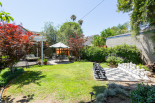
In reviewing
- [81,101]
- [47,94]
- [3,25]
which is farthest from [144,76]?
[3,25]

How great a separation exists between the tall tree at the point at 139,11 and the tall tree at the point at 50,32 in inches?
479

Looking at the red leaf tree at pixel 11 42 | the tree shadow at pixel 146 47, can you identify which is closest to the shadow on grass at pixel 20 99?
the red leaf tree at pixel 11 42

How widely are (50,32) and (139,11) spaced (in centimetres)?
1409

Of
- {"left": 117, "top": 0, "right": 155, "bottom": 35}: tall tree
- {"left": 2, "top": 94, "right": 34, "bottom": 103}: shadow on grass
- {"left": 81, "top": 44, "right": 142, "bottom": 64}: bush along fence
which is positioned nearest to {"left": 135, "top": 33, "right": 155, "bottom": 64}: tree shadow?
{"left": 81, "top": 44, "right": 142, "bottom": 64}: bush along fence

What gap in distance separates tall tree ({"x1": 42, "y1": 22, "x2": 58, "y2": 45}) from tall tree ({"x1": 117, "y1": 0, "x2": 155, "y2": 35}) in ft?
39.9

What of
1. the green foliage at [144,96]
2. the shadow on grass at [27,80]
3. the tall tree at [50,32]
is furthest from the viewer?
the tall tree at [50,32]

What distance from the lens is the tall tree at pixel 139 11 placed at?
5.66 m

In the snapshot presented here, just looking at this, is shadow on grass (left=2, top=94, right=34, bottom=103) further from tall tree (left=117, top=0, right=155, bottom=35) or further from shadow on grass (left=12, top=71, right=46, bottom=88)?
tall tree (left=117, top=0, right=155, bottom=35)

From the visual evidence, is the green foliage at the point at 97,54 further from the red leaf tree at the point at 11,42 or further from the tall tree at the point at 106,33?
the tall tree at the point at 106,33

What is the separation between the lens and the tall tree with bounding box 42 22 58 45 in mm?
16156

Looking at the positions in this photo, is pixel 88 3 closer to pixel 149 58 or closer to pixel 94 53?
pixel 94 53

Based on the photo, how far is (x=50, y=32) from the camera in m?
16.2

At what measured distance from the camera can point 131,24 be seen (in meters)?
7.41

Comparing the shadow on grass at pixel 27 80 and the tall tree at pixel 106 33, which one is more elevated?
the tall tree at pixel 106 33
